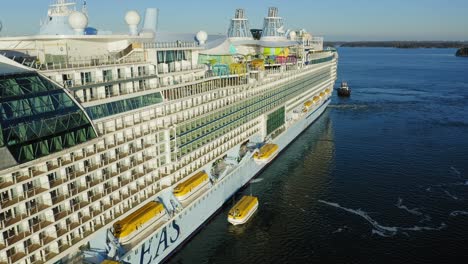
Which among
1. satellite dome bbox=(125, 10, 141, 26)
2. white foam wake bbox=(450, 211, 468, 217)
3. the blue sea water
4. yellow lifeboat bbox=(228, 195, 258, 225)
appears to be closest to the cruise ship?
satellite dome bbox=(125, 10, 141, 26)

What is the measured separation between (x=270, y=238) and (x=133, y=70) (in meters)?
25.6

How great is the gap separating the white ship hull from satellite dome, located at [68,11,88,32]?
21.0 meters

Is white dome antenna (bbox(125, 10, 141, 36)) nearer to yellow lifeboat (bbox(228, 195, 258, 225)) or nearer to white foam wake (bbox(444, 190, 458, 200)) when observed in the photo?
yellow lifeboat (bbox(228, 195, 258, 225))

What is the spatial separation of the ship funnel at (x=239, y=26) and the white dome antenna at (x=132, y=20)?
191 feet

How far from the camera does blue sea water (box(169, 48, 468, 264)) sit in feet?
146

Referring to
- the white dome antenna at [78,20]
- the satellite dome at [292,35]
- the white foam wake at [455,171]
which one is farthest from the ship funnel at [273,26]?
the white dome antenna at [78,20]

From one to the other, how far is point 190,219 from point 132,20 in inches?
909

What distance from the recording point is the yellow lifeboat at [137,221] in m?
35.1

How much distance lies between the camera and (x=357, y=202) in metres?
56.2

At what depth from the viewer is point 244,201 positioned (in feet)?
174

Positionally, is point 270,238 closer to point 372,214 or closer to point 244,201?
point 244,201

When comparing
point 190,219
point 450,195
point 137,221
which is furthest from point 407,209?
point 137,221

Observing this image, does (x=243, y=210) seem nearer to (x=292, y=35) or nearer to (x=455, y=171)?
(x=455, y=171)

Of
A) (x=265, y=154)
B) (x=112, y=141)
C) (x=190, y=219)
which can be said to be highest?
(x=112, y=141)
